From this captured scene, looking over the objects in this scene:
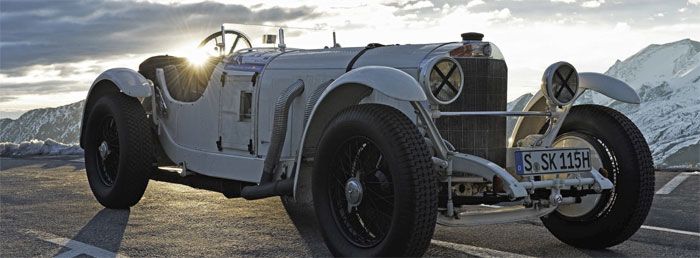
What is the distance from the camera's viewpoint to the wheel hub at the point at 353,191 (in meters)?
4.91

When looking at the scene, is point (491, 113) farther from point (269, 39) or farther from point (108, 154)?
point (108, 154)

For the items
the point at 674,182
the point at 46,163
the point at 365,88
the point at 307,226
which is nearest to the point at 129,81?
the point at 307,226

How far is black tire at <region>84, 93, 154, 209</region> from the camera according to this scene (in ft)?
23.9

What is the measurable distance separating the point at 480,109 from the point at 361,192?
116 centimetres

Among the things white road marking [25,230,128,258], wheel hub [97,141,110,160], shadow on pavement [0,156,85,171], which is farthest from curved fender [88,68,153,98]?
shadow on pavement [0,156,85,171]

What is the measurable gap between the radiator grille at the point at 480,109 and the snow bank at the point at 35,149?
11497mm

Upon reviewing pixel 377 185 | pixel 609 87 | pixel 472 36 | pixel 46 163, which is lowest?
pixel 46 163

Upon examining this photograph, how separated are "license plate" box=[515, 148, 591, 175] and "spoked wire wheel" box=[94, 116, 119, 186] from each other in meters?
4.15

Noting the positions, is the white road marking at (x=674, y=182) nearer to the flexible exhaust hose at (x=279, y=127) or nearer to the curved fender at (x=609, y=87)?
the curved fender at (x=609, y=87)

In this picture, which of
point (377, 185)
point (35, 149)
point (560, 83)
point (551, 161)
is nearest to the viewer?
point (377, 185)

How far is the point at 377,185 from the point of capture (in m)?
Result: 4.88

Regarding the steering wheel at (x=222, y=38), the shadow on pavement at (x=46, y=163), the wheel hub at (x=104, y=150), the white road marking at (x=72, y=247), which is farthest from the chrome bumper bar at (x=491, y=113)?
the shadow on pavement at (x=46, y=163)

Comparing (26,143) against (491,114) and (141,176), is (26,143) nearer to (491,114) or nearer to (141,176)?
(141,176)

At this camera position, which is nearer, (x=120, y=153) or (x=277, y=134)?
(x=277, y=134)
